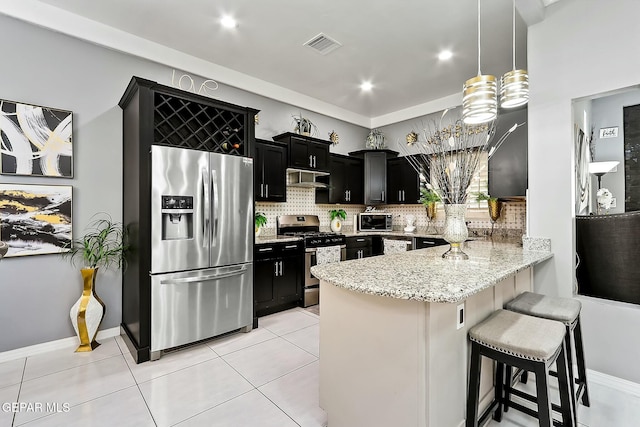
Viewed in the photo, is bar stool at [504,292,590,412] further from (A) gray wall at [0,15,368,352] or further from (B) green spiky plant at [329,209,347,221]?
(A) gray wall at [0,15,368,352]

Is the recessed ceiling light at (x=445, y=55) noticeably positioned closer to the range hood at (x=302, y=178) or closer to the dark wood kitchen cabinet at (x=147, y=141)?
the range hood at (x=302, y=178)

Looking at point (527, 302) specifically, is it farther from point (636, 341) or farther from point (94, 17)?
point (94, 17)

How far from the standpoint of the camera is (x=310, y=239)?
4.21 m

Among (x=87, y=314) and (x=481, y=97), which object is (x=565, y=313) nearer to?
(x=481, y=97)

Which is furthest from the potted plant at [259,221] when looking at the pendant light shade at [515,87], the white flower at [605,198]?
the white flower at [605,198]

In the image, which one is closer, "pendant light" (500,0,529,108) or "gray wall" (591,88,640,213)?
"pendant light" (500,0,529,108)

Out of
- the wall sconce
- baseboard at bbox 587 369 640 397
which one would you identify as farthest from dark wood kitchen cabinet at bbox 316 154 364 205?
baseboard at bbox 587 369 640 397

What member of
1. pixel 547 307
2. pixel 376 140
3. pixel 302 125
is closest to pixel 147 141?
pixel 302 125

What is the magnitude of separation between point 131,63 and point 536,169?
4188mm

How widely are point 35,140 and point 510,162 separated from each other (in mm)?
5033

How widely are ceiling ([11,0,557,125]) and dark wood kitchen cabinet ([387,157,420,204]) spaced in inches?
51.6

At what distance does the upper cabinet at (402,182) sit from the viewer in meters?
5.07

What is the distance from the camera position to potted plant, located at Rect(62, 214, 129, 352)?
8.95 ft

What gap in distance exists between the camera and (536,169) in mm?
2562
